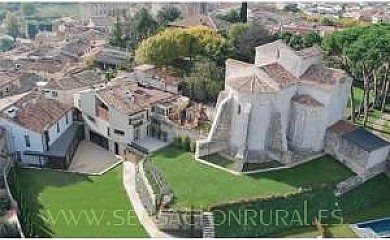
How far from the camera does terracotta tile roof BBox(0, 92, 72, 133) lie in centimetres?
3812

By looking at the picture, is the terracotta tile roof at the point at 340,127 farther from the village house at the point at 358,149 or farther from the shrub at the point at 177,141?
the shrub at the point at 177,141

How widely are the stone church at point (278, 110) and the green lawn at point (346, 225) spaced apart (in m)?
5.79

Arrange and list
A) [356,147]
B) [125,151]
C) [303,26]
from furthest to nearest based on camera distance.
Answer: [303,26] → [125,151] → [356,147]

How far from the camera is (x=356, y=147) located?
116ft

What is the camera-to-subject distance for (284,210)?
32.1 m

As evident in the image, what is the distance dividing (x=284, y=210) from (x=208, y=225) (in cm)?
534

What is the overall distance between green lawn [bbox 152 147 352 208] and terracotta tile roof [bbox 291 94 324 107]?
13.8 ft

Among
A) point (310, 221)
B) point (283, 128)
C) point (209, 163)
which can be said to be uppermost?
point (283, 128)

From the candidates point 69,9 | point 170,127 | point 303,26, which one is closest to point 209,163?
point 170,127

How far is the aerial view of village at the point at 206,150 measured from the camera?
31281 mm

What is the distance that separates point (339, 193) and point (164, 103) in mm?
16144

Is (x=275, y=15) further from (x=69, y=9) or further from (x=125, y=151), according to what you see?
(x=69, y=9)

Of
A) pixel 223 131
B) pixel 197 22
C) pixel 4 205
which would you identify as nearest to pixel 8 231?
pixel 4 205

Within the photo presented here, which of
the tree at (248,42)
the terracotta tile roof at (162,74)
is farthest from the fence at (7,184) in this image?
the tree at (248,42)
